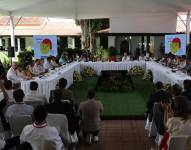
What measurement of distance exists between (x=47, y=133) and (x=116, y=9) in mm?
15895

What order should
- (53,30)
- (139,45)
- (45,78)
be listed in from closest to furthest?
(45,78) → (139,45) → (53,30)

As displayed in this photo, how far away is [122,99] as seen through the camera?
441 inches

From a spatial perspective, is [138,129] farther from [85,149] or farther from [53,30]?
[53,30]

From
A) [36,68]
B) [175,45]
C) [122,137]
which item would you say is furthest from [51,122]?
[175,45]

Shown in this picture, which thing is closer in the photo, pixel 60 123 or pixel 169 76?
pixel 60 123

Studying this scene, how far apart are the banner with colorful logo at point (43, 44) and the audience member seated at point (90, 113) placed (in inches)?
406

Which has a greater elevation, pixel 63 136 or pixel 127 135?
pixel 63 136

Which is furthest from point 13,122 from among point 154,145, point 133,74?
point 133,74

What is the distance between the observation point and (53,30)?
35.6 metres

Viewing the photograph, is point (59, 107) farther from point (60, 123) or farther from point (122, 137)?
point (122, 137)

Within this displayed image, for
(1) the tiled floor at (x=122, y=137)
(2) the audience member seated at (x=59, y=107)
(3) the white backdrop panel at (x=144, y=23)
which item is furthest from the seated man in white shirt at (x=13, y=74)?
(3) the white backdrop panel at (x=144, y=23)

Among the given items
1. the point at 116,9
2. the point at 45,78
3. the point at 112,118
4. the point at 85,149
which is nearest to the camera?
the point at 85,149

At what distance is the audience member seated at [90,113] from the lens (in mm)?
6738

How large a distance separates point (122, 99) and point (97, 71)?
6.85 metres
